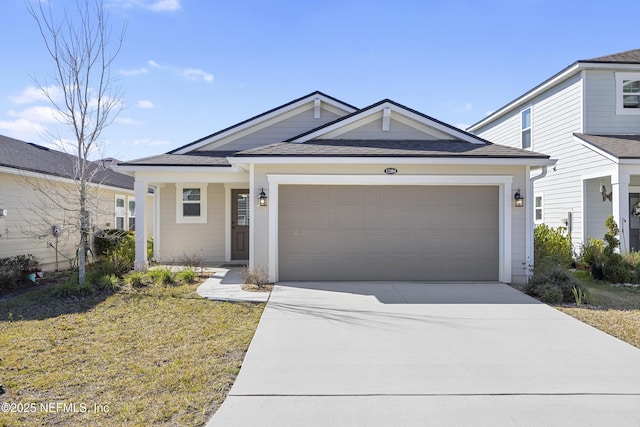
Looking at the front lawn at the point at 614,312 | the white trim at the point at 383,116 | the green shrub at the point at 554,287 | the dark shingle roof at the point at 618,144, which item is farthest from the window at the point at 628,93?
the green shrub at the point at 554,287

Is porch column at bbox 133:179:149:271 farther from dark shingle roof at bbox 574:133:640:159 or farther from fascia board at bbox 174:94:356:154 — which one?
dark shingle roof at bbox 574:133:640:159

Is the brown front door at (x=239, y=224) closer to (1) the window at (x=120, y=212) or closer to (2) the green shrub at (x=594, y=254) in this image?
(1) the window at (x=120, y=212)

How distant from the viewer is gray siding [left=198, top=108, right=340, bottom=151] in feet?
40.3

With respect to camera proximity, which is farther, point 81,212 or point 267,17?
point 267,17

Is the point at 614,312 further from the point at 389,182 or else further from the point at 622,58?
the point at 622,58

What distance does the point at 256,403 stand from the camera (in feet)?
11.6

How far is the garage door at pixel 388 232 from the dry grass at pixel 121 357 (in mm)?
2401

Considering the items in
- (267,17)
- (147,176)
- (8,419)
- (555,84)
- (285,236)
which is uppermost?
(267,17)

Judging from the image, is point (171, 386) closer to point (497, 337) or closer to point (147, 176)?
point (497, 337)

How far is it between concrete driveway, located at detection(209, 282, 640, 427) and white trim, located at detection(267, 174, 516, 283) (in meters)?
2.12

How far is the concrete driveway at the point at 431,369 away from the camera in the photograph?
3.36 m

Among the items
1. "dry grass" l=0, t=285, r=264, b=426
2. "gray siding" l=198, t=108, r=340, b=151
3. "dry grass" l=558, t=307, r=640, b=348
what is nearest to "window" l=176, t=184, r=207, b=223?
"gray siding" l=198, t=108, r=340, b=151

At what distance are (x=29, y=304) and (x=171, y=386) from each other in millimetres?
4973

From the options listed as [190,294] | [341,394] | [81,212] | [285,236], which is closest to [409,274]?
[285,236]
